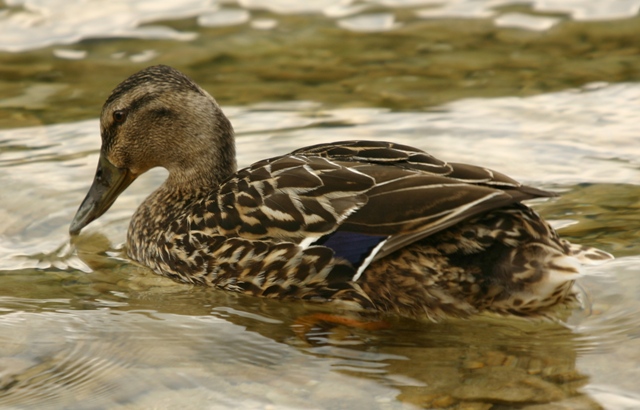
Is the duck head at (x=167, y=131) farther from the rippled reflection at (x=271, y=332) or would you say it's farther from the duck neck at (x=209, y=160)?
the rippled reflection at (x=271, y=332)

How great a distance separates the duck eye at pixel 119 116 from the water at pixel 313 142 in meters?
0.87

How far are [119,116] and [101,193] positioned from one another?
1.90 ft

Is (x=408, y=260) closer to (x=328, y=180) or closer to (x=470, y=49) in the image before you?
(x=328, y=180)

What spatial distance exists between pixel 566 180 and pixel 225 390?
3.70 meters

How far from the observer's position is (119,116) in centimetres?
748

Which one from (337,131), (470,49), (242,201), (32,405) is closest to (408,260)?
(242,201)

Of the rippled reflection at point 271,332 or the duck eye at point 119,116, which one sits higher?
the duck eye at point 119,116

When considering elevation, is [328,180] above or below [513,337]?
above

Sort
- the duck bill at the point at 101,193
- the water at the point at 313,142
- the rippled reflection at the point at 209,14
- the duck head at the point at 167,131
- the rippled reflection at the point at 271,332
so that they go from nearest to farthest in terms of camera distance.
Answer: the rippled reflection at the point at 271,332 → the water at the point at 313,142 → the duck head at the point at 167,131 → the duck bill at the point at 101,193 → the rippled reflection at the point at 209,14

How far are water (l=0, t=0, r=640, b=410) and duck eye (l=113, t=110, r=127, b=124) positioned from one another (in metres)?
0.87

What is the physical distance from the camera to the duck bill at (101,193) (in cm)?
759

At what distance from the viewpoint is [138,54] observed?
37.8 feet

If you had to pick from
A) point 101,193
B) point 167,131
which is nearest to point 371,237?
point 167,131

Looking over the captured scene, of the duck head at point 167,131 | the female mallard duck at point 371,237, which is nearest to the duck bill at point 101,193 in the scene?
the duck head at point 167,131
